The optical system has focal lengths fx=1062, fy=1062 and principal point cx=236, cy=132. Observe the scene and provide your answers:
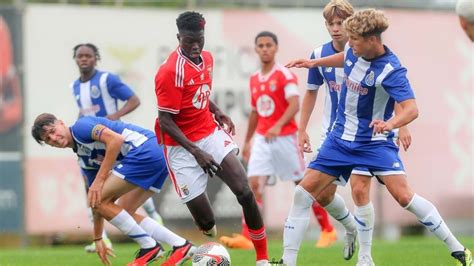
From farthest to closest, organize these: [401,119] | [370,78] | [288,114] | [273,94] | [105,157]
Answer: [273,94] → [288,114] → [105,157] → [370,78] → [401,119]

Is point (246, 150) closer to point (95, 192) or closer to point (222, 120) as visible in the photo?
point (222, 120)

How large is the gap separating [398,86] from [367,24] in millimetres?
557

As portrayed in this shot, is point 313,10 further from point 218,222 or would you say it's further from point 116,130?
point 116,130

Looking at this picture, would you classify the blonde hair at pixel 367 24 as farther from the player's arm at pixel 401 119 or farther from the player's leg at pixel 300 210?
the player's leg at pixel 300 210

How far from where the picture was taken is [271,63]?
14156 millimetres

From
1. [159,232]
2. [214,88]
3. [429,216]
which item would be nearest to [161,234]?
[159,232]

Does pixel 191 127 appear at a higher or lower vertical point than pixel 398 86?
lower

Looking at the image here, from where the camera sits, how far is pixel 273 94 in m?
14.1

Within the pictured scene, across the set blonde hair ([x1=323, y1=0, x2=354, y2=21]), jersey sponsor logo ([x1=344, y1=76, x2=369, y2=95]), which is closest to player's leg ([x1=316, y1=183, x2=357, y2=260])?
jersey sponsor logo ([x1=344, y1=76, x2=369, y2=95])

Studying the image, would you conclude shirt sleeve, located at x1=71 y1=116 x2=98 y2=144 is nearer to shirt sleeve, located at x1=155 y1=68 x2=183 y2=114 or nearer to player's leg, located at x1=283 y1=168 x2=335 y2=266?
shirt sleeve, located at x1=155 y1=68 x2=183 y2=114

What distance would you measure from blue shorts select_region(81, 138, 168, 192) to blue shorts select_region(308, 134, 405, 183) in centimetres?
195

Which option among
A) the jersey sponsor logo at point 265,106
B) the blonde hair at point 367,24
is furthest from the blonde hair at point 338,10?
the jersey sponsor logo at point 265,106

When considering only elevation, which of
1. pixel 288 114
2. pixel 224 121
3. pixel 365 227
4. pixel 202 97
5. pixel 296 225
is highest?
pixel 202 97

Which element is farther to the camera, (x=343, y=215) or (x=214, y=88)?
(x=214, y=88)
